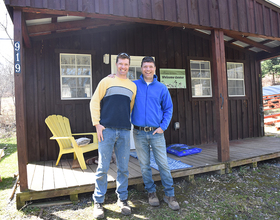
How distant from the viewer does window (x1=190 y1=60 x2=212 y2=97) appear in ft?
18.3

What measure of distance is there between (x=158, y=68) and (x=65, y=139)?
2.78 m

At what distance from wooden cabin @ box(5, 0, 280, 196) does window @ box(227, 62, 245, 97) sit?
3cm

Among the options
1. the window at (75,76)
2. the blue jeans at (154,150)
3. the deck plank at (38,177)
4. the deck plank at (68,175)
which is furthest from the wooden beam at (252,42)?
the deck plank at (38,177)

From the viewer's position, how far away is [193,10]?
136 inches

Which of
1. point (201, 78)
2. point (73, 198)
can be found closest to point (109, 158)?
point (73, 198)

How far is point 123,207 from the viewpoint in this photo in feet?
7.75

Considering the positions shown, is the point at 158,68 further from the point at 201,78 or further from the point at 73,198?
the point at 73,198

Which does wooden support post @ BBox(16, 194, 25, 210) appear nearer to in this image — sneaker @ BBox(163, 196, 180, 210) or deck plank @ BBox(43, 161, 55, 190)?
deck plank @ BBox(43, 161, 55, 190)

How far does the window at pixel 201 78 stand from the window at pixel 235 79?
0.74 m

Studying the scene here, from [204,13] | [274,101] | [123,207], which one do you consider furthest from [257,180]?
[274,101]

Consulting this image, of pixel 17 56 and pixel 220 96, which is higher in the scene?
pixel 17 56

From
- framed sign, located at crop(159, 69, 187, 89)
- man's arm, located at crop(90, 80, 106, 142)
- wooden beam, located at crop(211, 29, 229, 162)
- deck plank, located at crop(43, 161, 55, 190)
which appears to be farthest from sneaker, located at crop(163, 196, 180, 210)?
framed sign, located at crop(159, 69, 187, 89)

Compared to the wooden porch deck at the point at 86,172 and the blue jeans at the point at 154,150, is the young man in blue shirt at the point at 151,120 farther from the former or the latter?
the wooden porch deck at the point at 86,172

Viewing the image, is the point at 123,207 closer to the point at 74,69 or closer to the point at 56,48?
the point at 74,69
